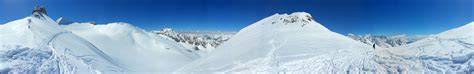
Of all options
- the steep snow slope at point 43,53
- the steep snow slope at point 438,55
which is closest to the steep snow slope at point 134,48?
the steep snow slope at point 43,53

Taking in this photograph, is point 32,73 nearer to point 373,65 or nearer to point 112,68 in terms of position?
point 112,68

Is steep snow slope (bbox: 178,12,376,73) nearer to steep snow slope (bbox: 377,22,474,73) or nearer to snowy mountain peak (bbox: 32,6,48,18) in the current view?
steep snow slope (bbox: 377,22,474,73)

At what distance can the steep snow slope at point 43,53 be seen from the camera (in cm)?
2459

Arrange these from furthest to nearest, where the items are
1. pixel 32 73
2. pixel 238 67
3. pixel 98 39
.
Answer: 1. pixel 98 39
2. pixel 238 67
3. pixel 32 73

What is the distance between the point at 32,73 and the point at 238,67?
31.7 feet

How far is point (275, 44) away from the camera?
33219 millimetres

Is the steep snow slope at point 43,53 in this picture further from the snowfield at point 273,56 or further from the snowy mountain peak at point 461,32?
the snowy mountain peak at point 461,32

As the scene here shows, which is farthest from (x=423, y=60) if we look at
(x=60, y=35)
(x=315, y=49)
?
(x=60, y=35)

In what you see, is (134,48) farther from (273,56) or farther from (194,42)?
(194,42)

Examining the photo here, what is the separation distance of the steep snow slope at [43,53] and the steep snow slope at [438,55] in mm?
14297

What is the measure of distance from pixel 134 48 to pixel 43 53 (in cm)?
1788

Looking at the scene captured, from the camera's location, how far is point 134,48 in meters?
44.9

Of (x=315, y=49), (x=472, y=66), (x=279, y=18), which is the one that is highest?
(x=279, y=18)

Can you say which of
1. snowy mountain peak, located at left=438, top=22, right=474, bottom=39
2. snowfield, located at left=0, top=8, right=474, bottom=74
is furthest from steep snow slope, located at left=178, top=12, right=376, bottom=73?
snowy mountain peak, located at left=438, top=22, right=474, bottom=39
